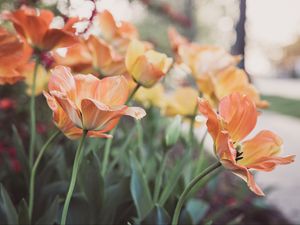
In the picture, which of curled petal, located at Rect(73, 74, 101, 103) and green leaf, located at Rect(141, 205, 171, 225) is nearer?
curled petal, located at Rect(73, 74, 101, 103)

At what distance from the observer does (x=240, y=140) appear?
691mm

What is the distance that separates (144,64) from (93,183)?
10.1 inches

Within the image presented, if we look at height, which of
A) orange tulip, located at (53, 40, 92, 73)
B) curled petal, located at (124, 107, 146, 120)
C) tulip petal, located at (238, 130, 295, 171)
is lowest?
tulip petal, located at (238, 130, 295, 171)

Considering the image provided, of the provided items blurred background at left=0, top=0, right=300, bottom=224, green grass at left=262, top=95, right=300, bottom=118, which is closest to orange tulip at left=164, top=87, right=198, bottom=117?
Result: blurred background at left=0, top=0, right=300, bottom=224

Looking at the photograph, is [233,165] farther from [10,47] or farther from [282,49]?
[282,49]

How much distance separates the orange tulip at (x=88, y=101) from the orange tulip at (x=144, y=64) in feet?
0.71

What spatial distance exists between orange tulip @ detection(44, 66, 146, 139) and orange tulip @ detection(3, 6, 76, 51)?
0.22 meters

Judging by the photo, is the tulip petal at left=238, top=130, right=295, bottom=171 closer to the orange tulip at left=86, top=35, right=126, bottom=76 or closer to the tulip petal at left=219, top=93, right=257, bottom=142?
the tulip petal at left=219, top=93, right=257, bottom=142

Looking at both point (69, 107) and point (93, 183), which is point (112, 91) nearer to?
point (69, 107)

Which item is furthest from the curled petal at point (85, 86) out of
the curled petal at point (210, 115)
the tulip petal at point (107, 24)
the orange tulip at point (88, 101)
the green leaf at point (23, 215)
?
the tulip petal at point (107, 24)

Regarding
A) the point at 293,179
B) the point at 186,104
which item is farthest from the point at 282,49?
the point at 186,104

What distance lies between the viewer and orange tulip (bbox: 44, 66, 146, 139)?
0.62 metres

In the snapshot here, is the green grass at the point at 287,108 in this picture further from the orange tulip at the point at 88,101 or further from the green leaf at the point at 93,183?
the orange tulip at the point at 88,101

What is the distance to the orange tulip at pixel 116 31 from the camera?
1.05m
